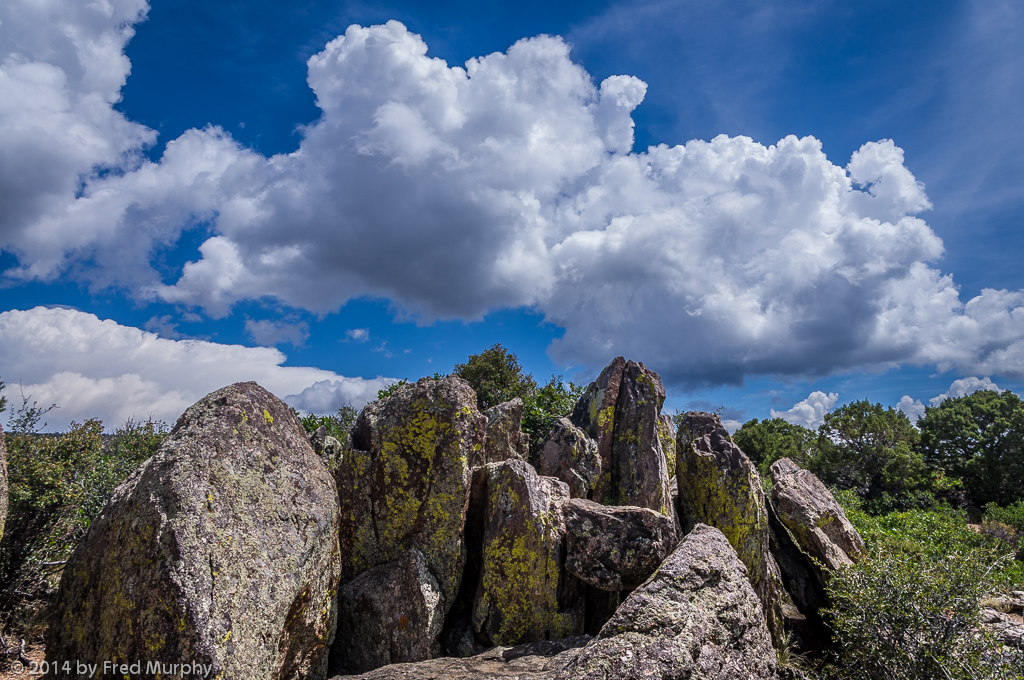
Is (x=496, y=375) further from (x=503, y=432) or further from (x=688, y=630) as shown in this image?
(x=688, y=630)

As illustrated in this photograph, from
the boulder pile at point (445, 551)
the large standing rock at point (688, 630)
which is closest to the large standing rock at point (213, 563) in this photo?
the boulder pile at point (445, 551)

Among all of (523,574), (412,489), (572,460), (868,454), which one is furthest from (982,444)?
(412,489)

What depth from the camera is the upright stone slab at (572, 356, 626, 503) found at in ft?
36.9

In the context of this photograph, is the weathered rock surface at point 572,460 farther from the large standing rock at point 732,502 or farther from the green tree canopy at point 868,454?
the green tree canopy at point 868,454

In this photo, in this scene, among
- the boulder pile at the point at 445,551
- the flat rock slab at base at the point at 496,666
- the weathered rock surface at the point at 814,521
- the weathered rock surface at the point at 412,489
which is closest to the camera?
the boulder pile at the point at 445,551

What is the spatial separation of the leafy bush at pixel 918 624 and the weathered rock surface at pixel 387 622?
19.0 feet

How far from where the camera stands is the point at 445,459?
8.75m

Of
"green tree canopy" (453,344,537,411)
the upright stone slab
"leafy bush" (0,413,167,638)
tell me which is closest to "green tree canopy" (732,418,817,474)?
"green tree canopy" (453,344,537,411)

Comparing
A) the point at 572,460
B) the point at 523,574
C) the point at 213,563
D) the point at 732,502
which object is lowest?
the point at 523,574

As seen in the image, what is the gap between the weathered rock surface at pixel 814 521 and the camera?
10.8 meters

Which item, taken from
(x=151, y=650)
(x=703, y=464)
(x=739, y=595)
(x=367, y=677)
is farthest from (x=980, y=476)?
(x=151, y=650)

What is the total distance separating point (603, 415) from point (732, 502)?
2.95 m

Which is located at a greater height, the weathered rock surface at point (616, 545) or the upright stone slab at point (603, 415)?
the upright stone slab at point (603, 415)

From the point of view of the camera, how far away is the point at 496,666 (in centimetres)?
684
